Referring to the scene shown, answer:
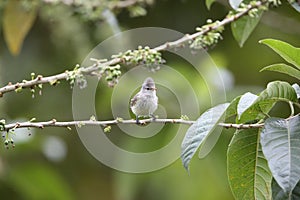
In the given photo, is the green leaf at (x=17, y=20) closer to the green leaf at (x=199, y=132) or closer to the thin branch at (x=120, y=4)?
the thin branch at (x=120, y=4)

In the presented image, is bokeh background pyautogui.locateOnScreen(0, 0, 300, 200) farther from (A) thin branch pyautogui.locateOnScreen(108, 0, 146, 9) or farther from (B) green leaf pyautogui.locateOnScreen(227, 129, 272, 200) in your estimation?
(B) green leaf pyautogui.locateOnScreen(227, 129, 272, 200)

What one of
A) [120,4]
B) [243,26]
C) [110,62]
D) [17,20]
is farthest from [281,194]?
[17,20]

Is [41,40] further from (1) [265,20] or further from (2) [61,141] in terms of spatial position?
(1) [265,20]

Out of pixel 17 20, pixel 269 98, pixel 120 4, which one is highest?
pixel 17 20

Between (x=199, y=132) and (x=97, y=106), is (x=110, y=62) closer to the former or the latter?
(x=199, y=132)

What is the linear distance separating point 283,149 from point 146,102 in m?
0.30

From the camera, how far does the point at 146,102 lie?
3.56 feet

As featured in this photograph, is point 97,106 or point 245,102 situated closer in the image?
point 245,102

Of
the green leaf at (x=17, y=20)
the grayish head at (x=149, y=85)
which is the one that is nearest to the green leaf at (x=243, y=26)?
the grayish head at (x=149, y=85)

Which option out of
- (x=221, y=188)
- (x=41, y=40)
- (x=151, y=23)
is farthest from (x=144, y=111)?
(x=41, y=40)

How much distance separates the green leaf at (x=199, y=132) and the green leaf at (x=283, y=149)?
8cm

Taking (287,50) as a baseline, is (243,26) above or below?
above

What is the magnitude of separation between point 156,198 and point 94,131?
2.65ft

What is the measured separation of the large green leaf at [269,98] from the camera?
909 millimetres
